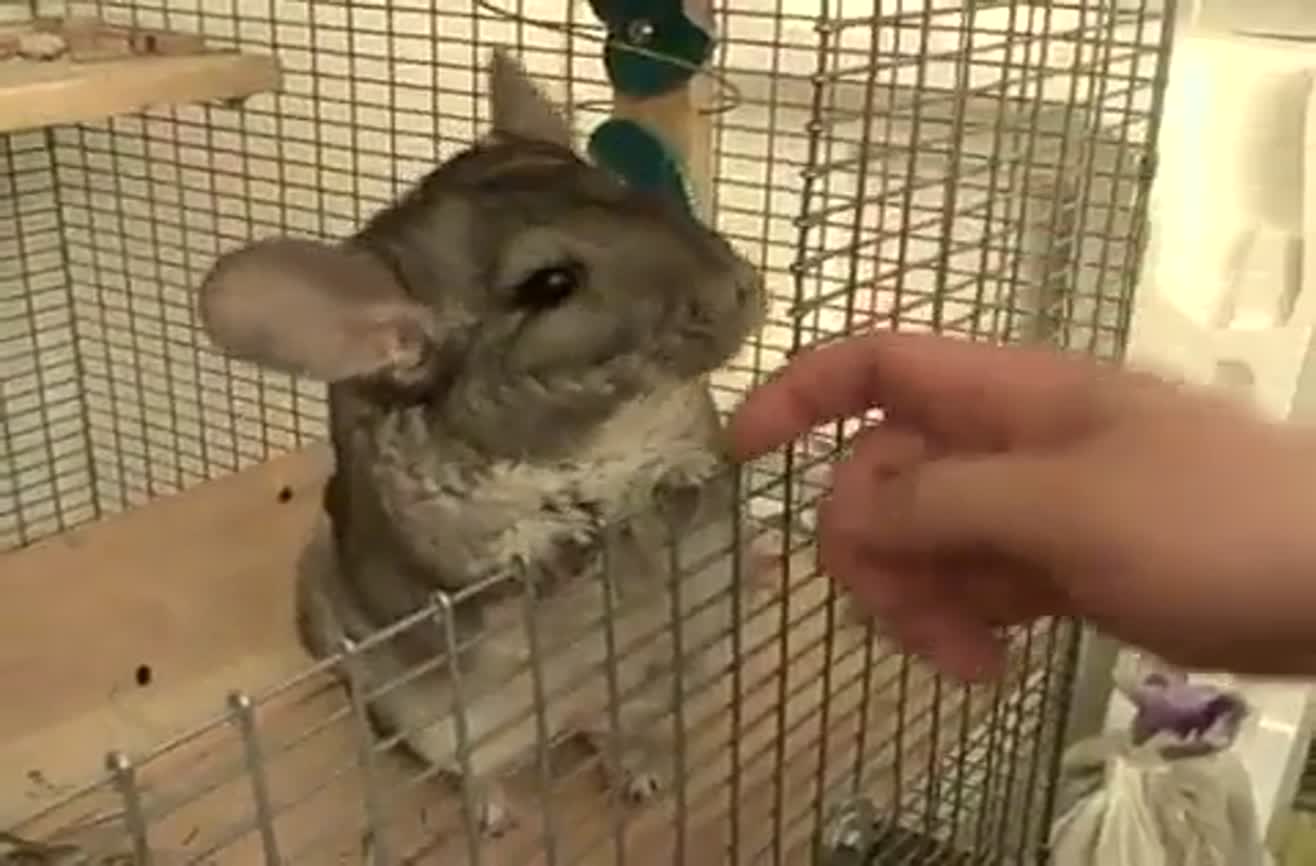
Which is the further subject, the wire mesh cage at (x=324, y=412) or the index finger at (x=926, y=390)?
the wire mesh cage at (x=324, y=412)

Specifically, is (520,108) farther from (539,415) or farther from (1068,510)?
(1068,510)

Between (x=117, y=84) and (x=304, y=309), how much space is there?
0.70 meters

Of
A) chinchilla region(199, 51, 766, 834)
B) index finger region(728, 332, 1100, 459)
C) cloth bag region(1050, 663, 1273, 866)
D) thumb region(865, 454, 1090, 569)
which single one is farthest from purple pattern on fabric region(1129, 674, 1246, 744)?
thumb region(865, 454, 1090, 569)

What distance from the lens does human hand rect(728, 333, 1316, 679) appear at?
1.39 ft

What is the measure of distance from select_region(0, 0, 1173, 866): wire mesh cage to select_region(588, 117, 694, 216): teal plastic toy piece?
58 mm

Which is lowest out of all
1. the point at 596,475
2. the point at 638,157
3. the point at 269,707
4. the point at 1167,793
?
the point at 1167,793

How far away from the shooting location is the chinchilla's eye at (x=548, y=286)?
985 millimetres

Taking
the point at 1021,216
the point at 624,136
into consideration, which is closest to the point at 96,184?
the point at 624,136

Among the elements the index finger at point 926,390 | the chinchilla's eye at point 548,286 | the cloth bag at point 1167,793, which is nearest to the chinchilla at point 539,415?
the chinchilla's eye at point 548,286

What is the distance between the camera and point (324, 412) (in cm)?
168

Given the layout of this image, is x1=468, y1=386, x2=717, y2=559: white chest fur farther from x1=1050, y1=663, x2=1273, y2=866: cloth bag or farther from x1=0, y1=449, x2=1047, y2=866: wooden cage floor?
x1=1050, y1=663, x2=1273, y2=866: cloth bag

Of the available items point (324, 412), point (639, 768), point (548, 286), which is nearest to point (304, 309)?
point (548, 286)

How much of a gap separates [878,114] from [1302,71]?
0.48 metres

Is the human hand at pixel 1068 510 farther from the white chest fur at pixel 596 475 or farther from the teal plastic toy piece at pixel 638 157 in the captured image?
the teal plastic toy piece at pixel 638 157
